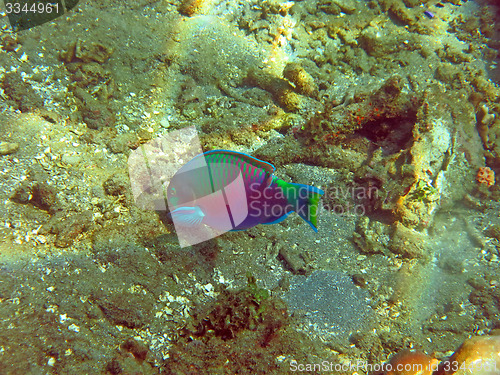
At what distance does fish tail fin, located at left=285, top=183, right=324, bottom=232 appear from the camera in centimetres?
209

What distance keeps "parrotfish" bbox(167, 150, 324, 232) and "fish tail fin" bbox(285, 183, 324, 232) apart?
1 cm

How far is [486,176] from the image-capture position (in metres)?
4.57

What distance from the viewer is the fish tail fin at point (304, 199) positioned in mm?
2086

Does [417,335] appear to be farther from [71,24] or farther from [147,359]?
[71,24]

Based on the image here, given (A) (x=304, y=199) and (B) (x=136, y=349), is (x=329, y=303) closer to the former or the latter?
(A) (x=304, y=199)

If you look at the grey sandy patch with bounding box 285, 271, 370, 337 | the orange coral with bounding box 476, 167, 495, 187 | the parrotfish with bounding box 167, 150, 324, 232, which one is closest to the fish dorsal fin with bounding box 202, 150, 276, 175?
the parrotfish with bounding box 167, 150, 324, 232

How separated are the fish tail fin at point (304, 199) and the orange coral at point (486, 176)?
13.8 ft

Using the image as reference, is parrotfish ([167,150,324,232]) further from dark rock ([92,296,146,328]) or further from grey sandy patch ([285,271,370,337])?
Result: grey sandy patch ([285,271,370,337])

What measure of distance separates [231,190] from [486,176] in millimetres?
4781

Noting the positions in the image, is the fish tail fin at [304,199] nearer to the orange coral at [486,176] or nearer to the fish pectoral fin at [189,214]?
the fish pectoral fin at [189,214]

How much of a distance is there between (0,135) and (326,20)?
5937 mm

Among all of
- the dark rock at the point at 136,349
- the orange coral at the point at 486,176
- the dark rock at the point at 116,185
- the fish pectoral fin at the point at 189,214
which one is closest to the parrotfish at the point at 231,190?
the fish pectoral fin at the point at 189,214

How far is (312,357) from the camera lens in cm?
268

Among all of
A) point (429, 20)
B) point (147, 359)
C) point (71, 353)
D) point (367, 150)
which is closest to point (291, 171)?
point (367, 150)
